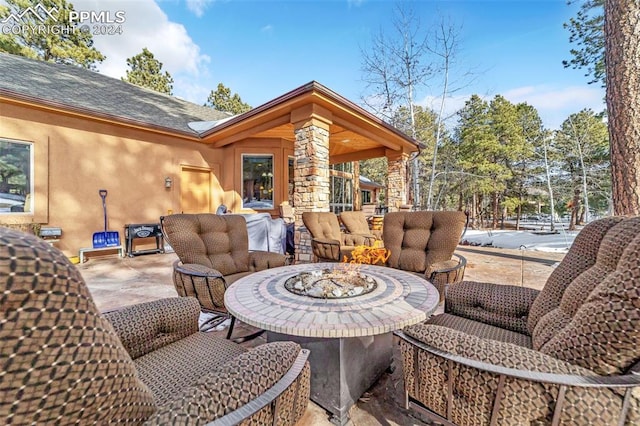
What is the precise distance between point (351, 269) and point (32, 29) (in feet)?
52.6

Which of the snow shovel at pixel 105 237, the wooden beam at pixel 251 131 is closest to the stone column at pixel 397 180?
the wooden beam at pixel 251 131

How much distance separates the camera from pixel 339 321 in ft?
A: 4.46

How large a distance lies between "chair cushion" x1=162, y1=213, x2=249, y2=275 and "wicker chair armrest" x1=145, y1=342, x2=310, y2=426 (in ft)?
6.30

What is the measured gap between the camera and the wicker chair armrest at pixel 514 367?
88cm

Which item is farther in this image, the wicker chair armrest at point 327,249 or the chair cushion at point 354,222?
the chair cushion at point 354,222

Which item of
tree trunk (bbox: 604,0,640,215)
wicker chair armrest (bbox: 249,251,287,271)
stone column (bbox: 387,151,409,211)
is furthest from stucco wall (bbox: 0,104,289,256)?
tree trunk (bbox: 604,0,640,215)

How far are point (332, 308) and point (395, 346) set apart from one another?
3.81ft

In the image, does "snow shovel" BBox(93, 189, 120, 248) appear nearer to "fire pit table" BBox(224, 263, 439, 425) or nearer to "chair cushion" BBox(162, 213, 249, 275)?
"chair cushion" BBox(162, 213, 249, 275)

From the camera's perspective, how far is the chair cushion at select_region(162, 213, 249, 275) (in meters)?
2.63

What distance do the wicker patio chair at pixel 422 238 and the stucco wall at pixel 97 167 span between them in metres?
5.40

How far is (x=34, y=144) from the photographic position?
17.5ft

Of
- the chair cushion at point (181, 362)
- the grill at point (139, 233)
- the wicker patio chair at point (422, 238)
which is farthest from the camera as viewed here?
the grill at point (139, 233)

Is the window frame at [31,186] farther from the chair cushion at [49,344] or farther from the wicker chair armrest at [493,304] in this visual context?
the wicker chair armrest at [493,304]
